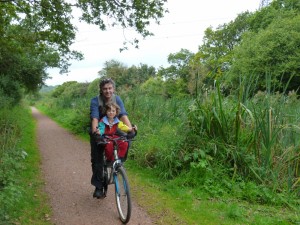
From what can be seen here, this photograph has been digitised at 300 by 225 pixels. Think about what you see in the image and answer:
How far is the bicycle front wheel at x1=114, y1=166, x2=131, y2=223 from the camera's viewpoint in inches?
164

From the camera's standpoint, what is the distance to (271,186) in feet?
18.2

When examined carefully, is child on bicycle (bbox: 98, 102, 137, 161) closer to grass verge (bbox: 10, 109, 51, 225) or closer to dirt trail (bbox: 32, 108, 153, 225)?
dirt trail (bbox: 32, 108, 153, 225)

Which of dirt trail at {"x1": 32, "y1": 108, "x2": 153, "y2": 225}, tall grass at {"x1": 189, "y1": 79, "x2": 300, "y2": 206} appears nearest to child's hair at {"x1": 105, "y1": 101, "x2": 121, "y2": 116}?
dirt trail at {"x1": 32, "y1": 108, "x2": 153, "y2": 225}

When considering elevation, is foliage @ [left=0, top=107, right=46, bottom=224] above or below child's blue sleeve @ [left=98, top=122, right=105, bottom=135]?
below

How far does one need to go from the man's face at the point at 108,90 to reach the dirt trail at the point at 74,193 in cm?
184

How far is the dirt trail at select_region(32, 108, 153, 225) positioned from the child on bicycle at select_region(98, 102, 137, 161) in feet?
2.99

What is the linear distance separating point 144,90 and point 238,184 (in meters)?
7.11

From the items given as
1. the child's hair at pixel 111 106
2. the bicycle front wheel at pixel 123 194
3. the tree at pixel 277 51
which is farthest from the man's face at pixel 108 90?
the tree at pixel 277 51

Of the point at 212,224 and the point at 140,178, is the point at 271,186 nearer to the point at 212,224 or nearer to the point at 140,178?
the point at 212,224

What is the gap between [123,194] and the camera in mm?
4336

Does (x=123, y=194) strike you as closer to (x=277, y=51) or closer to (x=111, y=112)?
(x=111, y=112)

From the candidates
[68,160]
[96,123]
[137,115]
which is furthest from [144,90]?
[96,123]

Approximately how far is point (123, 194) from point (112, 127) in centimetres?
102

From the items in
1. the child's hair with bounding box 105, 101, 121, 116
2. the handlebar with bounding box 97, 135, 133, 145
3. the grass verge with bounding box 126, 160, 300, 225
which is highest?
the child's hair with bounding box 105, 101, 121, 116
